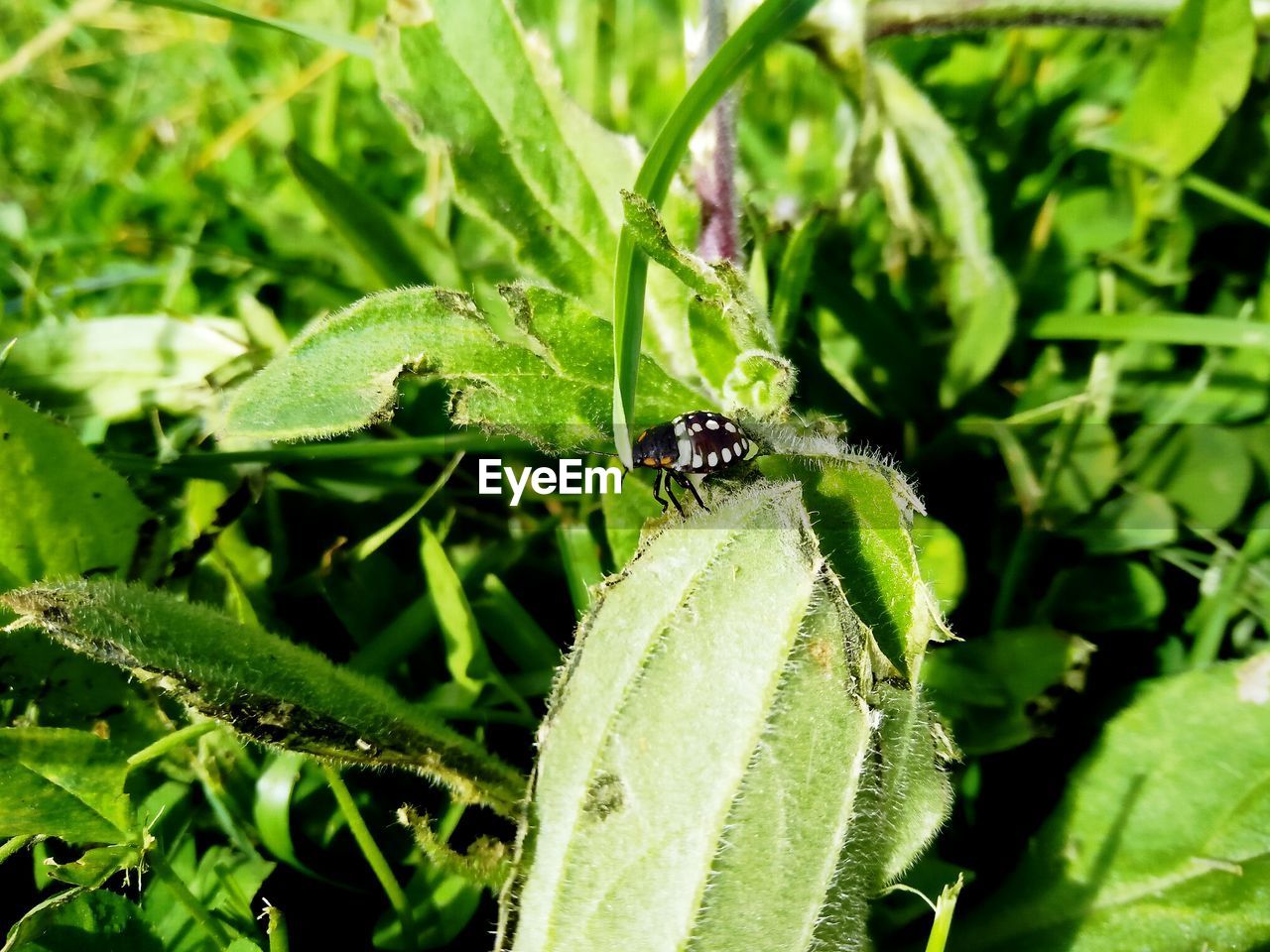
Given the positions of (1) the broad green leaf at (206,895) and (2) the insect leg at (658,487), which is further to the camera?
(2) the insect leg at (658,487)

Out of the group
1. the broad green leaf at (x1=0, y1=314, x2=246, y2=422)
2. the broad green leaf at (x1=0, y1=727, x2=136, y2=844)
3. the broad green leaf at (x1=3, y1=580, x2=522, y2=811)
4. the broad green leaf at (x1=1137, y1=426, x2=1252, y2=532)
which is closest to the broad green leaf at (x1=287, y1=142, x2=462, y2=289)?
the broad green leaf at (x1=0, y1=314, x2=246, y2=422)

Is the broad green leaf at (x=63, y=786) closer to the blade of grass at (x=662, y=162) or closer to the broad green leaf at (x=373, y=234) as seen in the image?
the blade of grass at (x=662, y=162)

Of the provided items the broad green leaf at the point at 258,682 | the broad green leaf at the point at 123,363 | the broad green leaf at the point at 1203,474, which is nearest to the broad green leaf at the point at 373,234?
the broad green leaf at the point at 123,363

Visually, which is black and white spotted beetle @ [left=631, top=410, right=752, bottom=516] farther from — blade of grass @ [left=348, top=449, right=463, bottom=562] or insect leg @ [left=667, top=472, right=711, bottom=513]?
blade of grass @ [left=348, top=449, right=463, bottom=562]

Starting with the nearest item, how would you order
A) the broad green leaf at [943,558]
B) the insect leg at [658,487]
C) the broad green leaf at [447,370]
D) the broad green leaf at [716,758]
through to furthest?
the broad green leaf at [716,758], the broad green leaf at [447,370], the insect leg at [658,487], the broad green leaf at [943,558]

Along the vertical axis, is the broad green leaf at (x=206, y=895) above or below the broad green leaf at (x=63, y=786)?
below

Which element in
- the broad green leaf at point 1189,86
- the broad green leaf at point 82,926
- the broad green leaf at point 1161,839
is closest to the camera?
the broad green leaf at point 82,926
